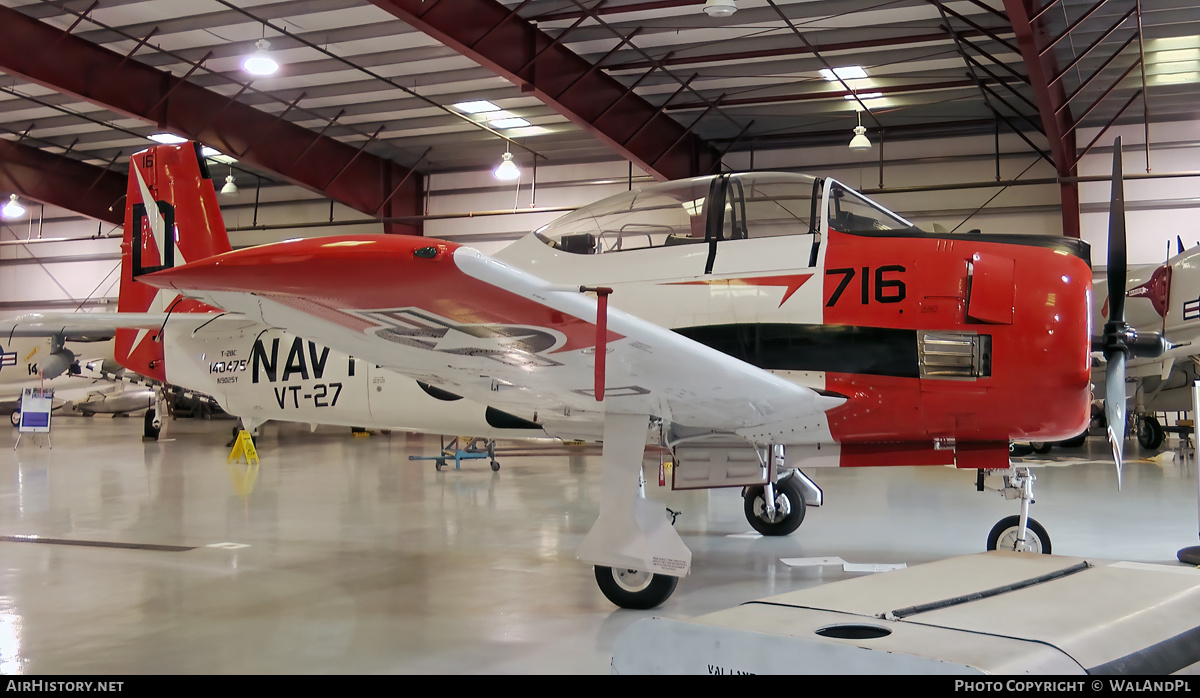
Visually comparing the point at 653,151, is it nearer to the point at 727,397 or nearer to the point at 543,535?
the point at 543,535

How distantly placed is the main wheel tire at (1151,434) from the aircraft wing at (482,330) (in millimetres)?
13072

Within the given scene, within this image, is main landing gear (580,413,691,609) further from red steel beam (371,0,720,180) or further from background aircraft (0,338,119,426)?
background aircraft (0,338,119,426)

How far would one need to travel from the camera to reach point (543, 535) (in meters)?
7.05

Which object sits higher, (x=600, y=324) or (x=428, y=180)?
(x=428, y=180)

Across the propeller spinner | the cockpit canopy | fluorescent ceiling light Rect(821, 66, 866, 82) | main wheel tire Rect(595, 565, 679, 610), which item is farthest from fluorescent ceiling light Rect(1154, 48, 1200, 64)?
main wheel tire Rect(595, 565, 679, 610)

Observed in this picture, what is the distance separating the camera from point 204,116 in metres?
16.8

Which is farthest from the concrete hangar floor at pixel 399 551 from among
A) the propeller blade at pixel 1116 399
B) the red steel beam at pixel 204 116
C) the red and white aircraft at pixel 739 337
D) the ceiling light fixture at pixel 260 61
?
the red steel beam at pixel 204 116

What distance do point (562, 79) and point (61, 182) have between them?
1553 cm

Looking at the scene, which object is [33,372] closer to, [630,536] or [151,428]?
[151,428]

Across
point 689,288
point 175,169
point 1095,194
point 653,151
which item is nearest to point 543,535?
point 689,288

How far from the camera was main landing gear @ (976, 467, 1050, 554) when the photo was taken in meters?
5.00

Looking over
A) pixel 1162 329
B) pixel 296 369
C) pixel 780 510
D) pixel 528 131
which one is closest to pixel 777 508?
pixel 780 510

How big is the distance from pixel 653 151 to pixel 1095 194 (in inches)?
344

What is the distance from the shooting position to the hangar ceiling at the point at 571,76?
12.9m
